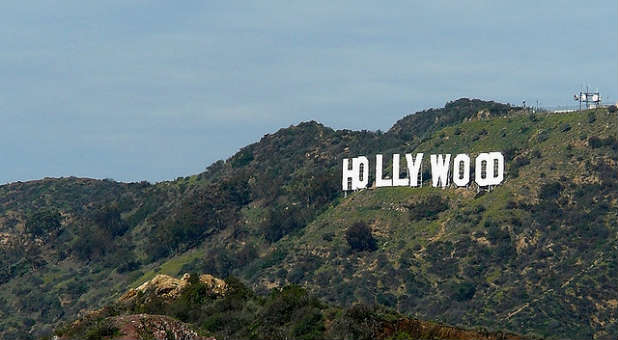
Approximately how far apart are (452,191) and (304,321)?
→ 96228 mm

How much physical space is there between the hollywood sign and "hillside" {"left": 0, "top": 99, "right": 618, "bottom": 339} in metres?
1.85

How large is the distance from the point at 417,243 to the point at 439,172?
10.8 meters

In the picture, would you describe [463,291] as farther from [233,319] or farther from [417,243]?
[233,319]

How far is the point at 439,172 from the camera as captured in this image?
6304 inches

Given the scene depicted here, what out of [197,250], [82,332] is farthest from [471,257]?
[82,332]

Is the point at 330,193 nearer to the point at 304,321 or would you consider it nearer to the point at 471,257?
the point at 471,257

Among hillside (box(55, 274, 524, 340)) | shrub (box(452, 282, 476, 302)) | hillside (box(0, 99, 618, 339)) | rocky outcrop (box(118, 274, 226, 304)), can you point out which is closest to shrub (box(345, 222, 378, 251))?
hillside (box(0, 99, 618, 339))

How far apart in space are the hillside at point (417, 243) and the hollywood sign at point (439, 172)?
6.08 feet

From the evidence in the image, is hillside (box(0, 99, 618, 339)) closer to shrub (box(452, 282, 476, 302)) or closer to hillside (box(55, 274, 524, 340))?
shrub (box(452, 282, 476, 302))

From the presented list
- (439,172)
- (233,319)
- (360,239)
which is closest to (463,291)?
(360,239)

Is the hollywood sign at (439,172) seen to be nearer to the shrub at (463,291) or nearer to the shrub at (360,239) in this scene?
the shrub at (360,239)

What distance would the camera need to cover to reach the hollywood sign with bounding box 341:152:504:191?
155 meters

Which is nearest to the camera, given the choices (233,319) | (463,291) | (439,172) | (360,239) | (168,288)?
(233,319)

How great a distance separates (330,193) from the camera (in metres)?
180
